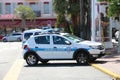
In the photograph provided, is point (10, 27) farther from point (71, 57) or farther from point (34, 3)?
point (71, 57)

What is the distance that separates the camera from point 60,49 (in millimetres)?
21828

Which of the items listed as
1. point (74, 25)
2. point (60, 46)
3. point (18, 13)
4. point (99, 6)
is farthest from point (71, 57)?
point (18, 13)

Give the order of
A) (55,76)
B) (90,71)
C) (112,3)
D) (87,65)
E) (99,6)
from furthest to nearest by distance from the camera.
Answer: (99,6)
(112,3)
(87,65)
(90,71)
(55,76)

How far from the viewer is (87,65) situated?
21.5m

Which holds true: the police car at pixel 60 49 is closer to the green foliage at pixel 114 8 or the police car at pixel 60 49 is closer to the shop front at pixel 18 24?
the green foliage at pixel 114 8

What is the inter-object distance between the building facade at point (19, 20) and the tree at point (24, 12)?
1767mm

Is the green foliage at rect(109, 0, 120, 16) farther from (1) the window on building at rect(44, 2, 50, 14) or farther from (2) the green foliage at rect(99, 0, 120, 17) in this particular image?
(1) the window on building at rect(44, 2, 50, 14)

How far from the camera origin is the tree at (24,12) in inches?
2901

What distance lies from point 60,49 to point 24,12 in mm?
53404

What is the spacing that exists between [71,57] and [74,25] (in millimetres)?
23154

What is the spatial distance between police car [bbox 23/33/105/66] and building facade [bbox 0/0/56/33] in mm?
54556

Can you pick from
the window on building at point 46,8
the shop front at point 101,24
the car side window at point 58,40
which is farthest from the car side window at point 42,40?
the window on building at point 46,8

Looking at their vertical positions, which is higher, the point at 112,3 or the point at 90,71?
the point at 112,3

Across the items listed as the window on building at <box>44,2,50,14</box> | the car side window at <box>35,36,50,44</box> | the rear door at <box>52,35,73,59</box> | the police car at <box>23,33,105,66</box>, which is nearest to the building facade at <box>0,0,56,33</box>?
the window on building at <box>44,2,50,14</box>
